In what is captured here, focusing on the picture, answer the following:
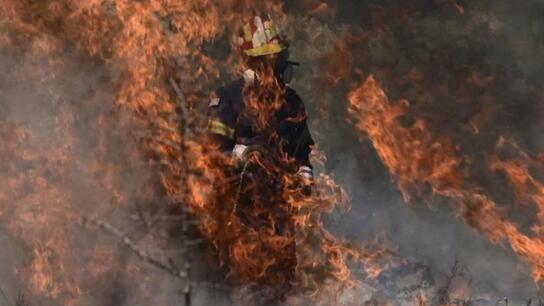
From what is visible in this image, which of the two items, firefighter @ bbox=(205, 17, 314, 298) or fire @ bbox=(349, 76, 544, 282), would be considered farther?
fire @ bbox=(349, 76, 544, 282)

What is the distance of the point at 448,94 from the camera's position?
352 inches

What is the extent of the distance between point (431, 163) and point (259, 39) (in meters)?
2.44

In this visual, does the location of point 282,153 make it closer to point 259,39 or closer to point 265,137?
point 265,137

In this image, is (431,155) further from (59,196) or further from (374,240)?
(59,196)

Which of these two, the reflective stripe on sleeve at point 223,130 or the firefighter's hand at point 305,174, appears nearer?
the reflective stripe on sleeve at point 223,130

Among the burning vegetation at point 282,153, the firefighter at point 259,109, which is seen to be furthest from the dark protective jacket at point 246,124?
the burning vegetation at point 282,153

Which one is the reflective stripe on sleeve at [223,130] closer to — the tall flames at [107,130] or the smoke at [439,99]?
the tall flames at [107,130]

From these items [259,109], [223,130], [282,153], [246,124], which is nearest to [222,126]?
[223,130]

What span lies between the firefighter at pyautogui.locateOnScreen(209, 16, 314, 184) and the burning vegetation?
0.08 m

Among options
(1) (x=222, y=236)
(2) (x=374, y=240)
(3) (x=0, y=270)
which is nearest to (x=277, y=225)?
(1) (x=222, y=236)

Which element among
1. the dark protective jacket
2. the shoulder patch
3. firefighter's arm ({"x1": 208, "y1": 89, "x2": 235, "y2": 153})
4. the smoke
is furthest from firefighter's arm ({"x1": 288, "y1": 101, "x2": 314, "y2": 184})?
the shoulder patch

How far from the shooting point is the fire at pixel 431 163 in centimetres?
891

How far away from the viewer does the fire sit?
8.91 metres

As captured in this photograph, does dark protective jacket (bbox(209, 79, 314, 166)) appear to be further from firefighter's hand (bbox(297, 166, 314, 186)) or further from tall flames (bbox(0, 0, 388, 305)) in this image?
tall flames (bbox(0, 0, 388, 305))
